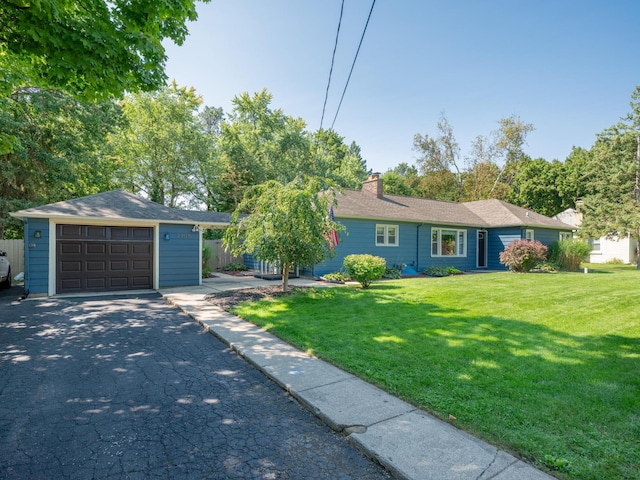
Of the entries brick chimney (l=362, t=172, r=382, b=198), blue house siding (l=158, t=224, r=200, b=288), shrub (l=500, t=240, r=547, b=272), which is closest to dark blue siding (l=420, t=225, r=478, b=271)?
shrub (l=500, t=240, r=547, b=272)

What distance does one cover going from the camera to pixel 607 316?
21.9ft

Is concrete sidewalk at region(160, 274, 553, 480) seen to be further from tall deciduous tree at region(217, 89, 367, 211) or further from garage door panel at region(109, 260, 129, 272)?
tall deciduous tree at region(217, 89, 367, 211)

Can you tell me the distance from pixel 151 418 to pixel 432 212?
1763 centimetres

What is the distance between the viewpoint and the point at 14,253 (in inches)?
575

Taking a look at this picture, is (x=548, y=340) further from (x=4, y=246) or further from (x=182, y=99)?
(x=182, y=99)

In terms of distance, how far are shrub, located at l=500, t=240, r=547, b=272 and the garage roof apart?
42.6 feet

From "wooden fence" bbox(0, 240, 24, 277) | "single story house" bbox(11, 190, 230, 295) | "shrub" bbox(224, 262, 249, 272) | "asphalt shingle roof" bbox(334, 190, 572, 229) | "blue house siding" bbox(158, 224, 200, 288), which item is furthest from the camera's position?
"shrub" bbox(224, 262, 249, 272)

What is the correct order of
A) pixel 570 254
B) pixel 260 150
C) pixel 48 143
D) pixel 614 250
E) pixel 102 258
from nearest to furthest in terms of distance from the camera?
pixel 102 258, pixel 48 143, pixel 570 254, pixel 614 250, pixel 260 150

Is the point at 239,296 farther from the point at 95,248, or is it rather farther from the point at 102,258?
the point at 95,248

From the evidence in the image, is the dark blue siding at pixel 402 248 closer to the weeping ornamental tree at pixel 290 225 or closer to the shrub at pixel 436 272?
the shrub at pixel 436 272

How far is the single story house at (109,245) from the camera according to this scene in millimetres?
10398

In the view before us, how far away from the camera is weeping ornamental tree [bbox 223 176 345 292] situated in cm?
863

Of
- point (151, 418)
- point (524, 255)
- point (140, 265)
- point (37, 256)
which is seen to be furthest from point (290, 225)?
point (524, 255)

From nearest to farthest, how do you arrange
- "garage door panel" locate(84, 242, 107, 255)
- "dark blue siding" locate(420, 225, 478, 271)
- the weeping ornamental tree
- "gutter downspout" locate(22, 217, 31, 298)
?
the weeping ornamental tree, "gutter downspout" locate(22, 217, 31, 298), "garage door panel" locate(84, 242, 107, 255), "dark blue siding" locate(420, 225, 478, 271)
